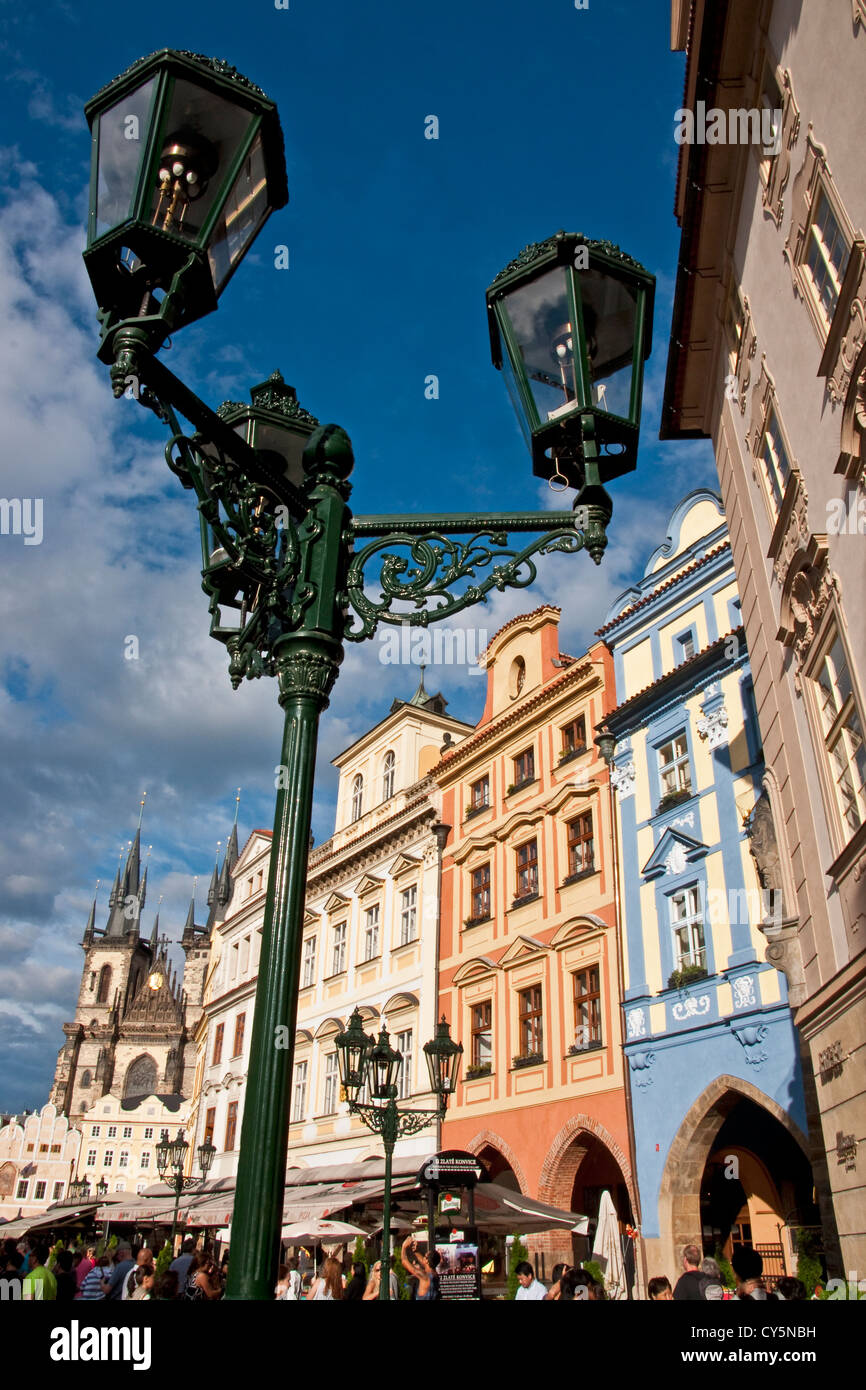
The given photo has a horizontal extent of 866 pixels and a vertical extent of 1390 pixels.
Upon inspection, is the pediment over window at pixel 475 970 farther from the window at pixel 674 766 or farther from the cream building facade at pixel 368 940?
the window at pixel 674 766

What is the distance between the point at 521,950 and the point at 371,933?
24.8ft

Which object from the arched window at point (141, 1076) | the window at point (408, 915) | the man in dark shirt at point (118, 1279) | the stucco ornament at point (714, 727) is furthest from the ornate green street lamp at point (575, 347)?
the arched window at point (141, 1076)

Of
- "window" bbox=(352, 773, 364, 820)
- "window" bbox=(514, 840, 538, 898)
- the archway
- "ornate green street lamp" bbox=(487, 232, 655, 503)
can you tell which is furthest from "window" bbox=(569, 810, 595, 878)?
"ornate green street lamp" bbox=(487, 232, 655, 503)

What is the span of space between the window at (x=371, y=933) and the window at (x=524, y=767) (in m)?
6.97

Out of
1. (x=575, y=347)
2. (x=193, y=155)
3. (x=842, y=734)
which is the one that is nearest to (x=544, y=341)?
(x=575, y=347)

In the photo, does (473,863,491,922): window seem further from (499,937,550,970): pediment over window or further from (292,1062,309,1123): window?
(292,1062,309,1123): window

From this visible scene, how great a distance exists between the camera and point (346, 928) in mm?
29938

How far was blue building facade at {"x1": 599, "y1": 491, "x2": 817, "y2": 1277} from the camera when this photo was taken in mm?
16031

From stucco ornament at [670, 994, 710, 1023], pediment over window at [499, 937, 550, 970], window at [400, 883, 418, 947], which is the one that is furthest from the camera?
window at [400, 883, 418, 947]

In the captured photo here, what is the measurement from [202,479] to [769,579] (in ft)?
31.0

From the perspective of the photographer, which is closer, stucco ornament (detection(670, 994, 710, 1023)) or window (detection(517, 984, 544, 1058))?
stucco ornament (detection(670, 994, 710, 1023))

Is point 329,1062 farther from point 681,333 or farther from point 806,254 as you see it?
point 806,254

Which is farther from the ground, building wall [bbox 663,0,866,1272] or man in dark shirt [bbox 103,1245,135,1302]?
building wall [bbox 663,0,866,1272]

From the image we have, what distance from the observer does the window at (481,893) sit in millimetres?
24250
